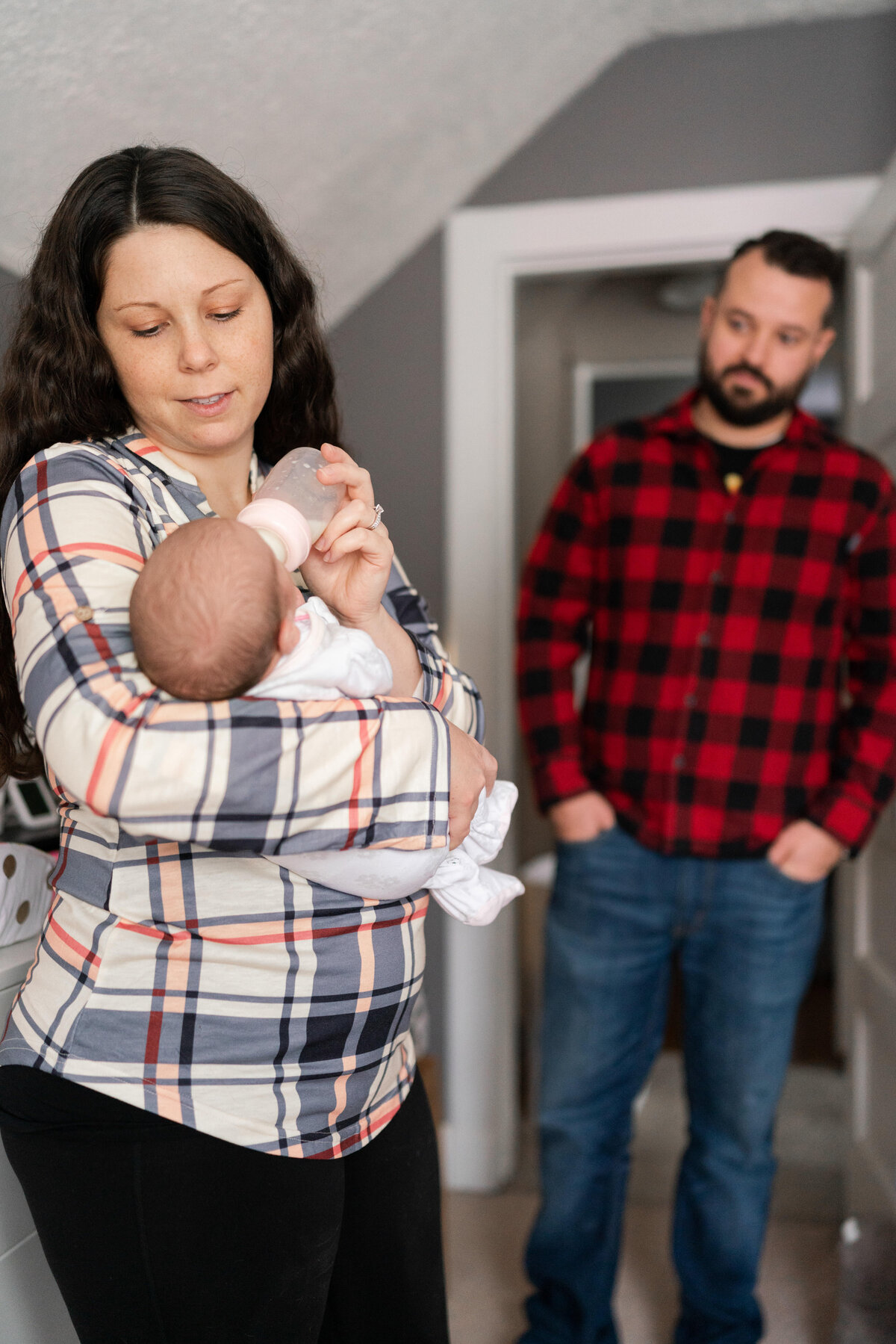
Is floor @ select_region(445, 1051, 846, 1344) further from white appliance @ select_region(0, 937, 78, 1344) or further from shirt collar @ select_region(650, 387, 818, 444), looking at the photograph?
shirt collar @ select_region(650, 387, 818, 444)

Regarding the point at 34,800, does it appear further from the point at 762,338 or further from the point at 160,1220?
the point at 762,338

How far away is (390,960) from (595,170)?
6.29 ft

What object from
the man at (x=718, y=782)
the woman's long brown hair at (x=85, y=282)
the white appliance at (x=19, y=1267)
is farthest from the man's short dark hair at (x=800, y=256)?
the white appliance at (x=19, y=1267)

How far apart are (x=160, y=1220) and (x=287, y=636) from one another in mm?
436

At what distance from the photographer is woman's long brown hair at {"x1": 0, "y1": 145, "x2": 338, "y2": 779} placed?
0.80 metres

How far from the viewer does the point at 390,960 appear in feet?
2.74

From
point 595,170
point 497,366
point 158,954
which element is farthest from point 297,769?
point 595,170

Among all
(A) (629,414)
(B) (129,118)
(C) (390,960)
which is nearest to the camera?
(C) (390,960)

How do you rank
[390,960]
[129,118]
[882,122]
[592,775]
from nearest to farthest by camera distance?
[390,960]
[129,118]
[592,775]
[882,122]

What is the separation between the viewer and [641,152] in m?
2.19

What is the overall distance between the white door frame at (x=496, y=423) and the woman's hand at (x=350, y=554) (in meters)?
1.46

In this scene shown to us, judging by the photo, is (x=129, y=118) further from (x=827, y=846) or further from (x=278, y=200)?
(x=827, y=846)

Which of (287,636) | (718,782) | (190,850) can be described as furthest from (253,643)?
(718,782)

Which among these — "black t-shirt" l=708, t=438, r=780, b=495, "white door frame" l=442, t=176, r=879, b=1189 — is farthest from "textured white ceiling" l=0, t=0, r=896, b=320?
"black t-shirt" l=708, t=438, r=780, b=495
